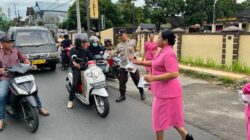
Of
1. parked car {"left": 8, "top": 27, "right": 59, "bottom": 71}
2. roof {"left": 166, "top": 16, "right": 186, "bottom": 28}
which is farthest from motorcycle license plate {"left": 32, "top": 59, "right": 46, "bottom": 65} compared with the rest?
roof {"left": 166, "top": 16, "right": 186, "bottom": 28}

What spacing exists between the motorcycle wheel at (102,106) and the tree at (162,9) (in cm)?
4006

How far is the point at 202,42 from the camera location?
43.5 feet

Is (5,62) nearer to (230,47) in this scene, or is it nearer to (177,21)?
(230,47)

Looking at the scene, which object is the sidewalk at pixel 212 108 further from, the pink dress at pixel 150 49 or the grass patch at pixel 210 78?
the pink dress at pixel 150 49

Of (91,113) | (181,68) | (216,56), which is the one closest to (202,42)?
(216,56)

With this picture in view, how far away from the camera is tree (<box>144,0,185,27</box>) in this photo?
145 ft

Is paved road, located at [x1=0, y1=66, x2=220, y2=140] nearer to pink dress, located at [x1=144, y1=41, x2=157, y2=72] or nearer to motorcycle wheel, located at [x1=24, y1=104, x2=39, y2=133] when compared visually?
motorcycle wheel, located at [x1=24, y1=104, x2=39, y2=133]

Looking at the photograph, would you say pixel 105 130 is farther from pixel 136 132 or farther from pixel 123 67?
pixel 123 67

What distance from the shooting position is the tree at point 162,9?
4416cm

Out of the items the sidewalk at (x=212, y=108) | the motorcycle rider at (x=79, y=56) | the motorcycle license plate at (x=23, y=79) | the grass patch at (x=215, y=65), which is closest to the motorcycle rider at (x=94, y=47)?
the sidewalk at (x=212, y=108)

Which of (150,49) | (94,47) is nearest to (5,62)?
(94,47)

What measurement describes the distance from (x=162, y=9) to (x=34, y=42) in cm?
3550

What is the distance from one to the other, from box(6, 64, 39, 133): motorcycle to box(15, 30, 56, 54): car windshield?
5.90 m

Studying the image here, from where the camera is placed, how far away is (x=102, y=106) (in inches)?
222
